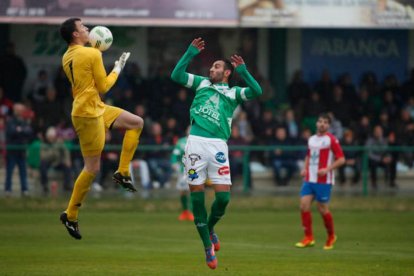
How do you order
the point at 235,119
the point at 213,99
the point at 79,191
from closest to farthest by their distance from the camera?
the point at 79,191
the point at 213,99
the point at 235,119

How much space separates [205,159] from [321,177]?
5137 mm

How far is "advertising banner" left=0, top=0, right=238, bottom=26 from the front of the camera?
86.2 ft

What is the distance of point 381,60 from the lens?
1275 inches

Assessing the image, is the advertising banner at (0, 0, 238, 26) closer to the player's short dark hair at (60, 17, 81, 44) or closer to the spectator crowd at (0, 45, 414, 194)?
the spectator crowd at (0, 45, 414, 194)

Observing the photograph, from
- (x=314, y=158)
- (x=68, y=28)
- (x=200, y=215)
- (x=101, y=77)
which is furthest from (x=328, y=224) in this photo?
(x=68, y=28)

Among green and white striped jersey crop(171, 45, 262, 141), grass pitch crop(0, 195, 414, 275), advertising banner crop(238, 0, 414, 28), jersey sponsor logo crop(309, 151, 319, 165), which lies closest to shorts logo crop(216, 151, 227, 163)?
green and white striped jersey crop(171, 45, 262, 141)

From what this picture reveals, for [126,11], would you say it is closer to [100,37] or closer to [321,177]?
[321,177]

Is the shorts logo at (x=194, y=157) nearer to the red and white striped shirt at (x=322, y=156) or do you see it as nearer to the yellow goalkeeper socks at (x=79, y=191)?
the yellow goalkeeper socks at (x=79, y=191)

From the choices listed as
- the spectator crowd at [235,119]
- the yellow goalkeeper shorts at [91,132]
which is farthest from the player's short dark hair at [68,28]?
the spectator crowd at [235,119]

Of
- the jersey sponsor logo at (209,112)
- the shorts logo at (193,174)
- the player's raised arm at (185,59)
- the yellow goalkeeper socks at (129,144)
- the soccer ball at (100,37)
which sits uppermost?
the soccer ball at (100,37)

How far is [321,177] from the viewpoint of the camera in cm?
1917

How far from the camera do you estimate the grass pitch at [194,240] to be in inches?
612

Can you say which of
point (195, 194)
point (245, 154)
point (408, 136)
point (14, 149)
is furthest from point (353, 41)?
point (195, 194)

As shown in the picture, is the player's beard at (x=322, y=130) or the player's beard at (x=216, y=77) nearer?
the player's beard at (x=216, y=77)
